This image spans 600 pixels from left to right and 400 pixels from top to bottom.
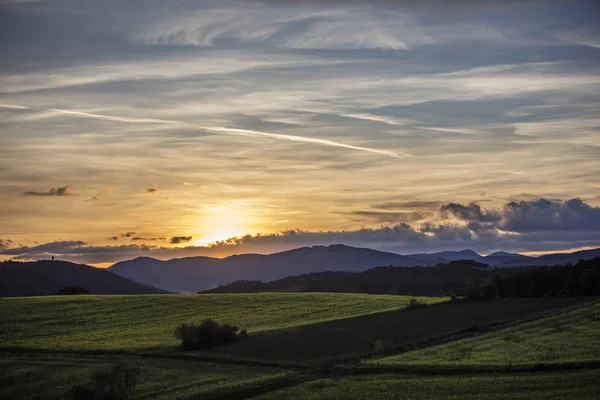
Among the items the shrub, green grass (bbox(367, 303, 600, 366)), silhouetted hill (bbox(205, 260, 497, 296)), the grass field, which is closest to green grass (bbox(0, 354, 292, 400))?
the grass field

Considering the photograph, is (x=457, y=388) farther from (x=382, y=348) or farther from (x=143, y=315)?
(x=143, y=315)

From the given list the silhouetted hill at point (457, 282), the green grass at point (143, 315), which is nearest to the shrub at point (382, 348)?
the green grass at point (143, 315)

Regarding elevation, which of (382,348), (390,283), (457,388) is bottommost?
(457,388)

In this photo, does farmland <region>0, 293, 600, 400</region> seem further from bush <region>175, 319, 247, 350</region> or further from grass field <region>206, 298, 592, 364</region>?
bush <region>175, 319, 247, 350</region>

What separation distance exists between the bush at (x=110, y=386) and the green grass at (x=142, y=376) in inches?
48.9

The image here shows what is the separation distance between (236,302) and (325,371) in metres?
53.4

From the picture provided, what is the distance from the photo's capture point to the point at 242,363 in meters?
59.9

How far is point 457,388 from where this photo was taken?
42750 mm

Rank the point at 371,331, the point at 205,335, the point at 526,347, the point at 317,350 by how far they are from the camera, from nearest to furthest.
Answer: the point at 526,347 → the point at 317,350 → the point at 205,335 → the point at 371,331

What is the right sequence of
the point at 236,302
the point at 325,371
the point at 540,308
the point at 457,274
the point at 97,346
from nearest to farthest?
the point at 325,371 → the point at 97,346 → the point at 540,308 → the point at 236,302 → the point at 457,274

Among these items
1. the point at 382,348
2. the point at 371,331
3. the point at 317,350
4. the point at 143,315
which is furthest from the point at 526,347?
the point at 143,315

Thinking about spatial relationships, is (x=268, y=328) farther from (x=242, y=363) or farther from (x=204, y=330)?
(x=242, y=363)

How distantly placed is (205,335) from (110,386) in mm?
22642

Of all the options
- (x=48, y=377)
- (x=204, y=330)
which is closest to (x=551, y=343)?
(x=204, y=330)
